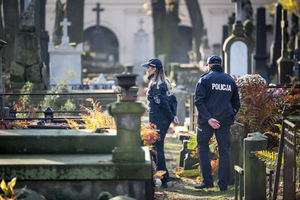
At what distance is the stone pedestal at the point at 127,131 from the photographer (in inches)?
175

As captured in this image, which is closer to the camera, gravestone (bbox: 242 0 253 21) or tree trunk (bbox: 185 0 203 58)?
gravestone (bbox: 242 0 253 21)

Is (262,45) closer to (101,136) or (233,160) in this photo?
(233,160)

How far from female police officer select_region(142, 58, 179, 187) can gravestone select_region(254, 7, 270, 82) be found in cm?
1337

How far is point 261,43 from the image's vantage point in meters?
18.8

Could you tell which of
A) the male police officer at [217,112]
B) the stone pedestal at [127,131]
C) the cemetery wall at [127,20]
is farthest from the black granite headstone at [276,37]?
the cemetery wall at [127,20]

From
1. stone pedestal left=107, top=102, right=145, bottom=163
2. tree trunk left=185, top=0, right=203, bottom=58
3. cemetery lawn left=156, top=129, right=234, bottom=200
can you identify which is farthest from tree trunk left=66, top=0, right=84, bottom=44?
stone pedestal left=107, top=102, right=145, bottom=163

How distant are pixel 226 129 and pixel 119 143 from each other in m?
1.94

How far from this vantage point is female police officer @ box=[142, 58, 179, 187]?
600 centimetres

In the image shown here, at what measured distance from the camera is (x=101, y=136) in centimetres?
495

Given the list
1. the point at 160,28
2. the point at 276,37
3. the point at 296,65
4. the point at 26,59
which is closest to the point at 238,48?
the point at 296,65

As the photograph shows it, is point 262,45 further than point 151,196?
Yes

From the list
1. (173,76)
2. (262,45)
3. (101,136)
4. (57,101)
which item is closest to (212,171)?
(101,136)

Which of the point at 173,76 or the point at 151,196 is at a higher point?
the point at 173,76

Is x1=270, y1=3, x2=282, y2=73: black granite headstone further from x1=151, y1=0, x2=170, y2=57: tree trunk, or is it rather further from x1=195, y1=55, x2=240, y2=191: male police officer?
x1=195, y1=55, x2=240, y2=191: male police officer
